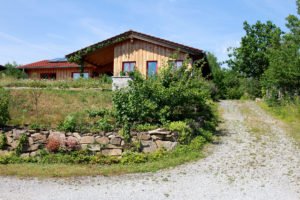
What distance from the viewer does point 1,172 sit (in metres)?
8.52

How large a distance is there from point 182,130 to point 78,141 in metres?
3.41

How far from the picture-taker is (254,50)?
4094 cm

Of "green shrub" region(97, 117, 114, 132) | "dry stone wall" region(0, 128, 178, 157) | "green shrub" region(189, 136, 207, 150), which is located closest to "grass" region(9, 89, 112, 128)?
"dry stone wall" region(0, 128, 178, 157)

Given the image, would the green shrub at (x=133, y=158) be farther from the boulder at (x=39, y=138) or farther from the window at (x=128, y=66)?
the window at (x=128, y=66)

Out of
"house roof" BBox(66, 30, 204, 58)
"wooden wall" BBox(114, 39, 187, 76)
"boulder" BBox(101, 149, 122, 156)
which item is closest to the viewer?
"boulder" BBox(101, 149, 122, 156)

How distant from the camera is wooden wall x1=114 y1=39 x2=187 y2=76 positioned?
72.8ft

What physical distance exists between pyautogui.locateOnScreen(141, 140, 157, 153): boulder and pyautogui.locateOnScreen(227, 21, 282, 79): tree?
106ft

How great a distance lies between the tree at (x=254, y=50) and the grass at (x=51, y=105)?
28.3 m

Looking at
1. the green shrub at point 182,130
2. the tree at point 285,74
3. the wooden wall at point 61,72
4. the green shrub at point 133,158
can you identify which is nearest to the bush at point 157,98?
the green shrub at point 182,130

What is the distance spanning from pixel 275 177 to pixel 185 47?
44.4 ft

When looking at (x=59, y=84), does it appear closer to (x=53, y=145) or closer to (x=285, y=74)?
(x=53, y=145)

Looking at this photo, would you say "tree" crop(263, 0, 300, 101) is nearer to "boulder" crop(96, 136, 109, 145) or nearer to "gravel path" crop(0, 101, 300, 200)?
"gravel path" crop(0, 101, 300, 200)

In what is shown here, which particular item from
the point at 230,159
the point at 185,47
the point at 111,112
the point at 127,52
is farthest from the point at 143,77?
the point at 127,52

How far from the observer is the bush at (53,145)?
9695mm
